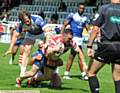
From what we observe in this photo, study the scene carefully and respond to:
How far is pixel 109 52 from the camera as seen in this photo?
946 cm

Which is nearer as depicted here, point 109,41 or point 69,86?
point 109,41

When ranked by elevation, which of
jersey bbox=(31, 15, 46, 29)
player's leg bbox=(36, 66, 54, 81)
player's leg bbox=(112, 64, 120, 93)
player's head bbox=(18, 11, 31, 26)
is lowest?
player's leg bbox=(36, 66, 54, 81)

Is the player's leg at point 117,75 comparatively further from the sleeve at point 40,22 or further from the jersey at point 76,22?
the jersey at point 76,22

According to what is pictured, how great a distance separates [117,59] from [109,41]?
0.34 metres

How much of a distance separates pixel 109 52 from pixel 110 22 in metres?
0.51

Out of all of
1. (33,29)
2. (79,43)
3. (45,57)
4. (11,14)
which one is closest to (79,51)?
(79,43)

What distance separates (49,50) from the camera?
37.9 feet

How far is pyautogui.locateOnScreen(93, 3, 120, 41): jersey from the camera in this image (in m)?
9.32

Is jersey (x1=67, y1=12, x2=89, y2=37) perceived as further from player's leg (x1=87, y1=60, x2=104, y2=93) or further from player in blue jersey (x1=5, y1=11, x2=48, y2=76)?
player's leg (x1=87, y1=60, x2=104, y2=93)

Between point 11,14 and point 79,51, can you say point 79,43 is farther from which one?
point 11,14

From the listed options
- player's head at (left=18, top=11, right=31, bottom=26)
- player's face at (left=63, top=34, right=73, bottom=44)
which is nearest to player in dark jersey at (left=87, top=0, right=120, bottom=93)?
player's head at (left=18, top=11, right=31, bottom=26)

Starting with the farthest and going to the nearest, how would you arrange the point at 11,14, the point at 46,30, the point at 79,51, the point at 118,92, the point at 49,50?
1. the point at 11,14
2. the point at 79,51
3. the point at 46,30
4. the point at 49,50
5. the point at 118,92

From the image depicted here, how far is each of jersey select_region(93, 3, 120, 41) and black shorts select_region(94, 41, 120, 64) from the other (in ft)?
0.28

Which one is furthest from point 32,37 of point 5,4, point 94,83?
point 5,4
